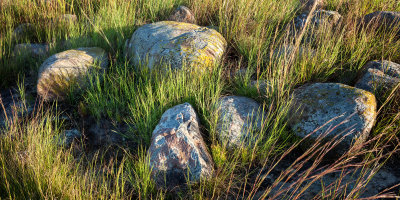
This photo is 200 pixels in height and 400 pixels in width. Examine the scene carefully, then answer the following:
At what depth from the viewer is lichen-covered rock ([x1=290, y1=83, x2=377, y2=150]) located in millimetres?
2328

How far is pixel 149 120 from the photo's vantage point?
2594 mm

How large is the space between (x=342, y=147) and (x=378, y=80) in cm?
84

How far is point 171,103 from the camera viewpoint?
2.76m

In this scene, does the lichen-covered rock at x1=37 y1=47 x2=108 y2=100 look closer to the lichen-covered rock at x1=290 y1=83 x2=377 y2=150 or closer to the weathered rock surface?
the lichen-covered rock at x1=290 y1=83 x2=377 y2=150

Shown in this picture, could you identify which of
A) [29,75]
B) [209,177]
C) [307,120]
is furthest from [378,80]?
[29,75]

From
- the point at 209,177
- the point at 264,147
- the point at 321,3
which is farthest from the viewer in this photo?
the point at 321,3

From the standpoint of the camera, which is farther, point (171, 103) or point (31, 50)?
point (31, 50)

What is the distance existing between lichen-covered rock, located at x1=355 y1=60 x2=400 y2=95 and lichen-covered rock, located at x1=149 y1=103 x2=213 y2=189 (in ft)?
5.44

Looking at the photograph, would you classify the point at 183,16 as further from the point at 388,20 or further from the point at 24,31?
the point at 388,20

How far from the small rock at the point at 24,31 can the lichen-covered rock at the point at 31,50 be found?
11.5 inches

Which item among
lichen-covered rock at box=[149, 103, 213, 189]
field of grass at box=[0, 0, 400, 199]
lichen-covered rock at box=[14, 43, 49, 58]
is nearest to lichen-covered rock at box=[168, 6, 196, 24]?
field of grass at box=[0, 0, 400, 199]

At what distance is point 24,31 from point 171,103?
10.0 feet

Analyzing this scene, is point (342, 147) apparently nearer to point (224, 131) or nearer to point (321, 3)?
point (224, 131)

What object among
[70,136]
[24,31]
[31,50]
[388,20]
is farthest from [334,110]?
[24,31]
